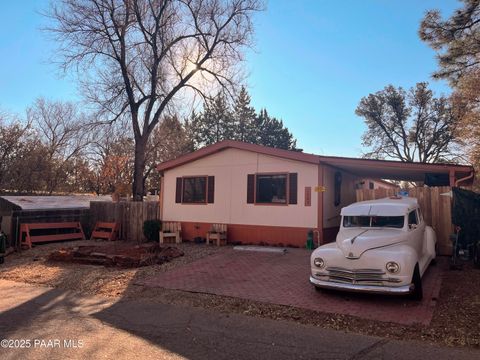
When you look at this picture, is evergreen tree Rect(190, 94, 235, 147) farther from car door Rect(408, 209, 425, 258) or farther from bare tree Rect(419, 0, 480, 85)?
car door Rect(408, 209, 425, 258)

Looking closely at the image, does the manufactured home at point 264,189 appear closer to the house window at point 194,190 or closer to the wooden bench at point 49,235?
the house window at point 194,190

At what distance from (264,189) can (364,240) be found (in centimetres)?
724

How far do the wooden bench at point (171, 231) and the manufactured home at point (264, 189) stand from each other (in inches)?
13.6

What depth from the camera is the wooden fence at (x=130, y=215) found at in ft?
56.1

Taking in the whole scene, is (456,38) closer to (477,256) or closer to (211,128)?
(477,256)

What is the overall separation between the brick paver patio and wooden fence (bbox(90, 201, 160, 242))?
5.77 meters

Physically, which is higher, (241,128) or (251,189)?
(241,128)

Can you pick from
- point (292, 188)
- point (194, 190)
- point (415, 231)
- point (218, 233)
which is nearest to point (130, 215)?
point (194, 190)

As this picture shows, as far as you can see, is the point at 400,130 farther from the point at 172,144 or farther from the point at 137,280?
the point at 137,280

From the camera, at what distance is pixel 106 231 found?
17.5 meters

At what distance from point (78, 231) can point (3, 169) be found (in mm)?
12570

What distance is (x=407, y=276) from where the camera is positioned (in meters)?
6.66

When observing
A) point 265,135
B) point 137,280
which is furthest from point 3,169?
point 265,135

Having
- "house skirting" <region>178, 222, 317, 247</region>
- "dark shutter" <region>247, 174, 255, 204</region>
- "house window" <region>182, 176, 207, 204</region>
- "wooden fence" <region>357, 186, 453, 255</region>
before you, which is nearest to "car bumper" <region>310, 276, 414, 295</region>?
"wooden fence" <region>357, 186, 453, 255</region>
